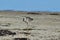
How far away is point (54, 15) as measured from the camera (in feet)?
2.92

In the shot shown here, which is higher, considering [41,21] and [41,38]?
[41,21]

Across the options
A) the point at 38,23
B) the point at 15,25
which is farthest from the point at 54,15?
the point at 15,25

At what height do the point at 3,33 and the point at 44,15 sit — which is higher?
the point at 44,15

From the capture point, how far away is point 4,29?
0.84 meters

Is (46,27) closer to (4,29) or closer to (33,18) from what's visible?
(33,18)

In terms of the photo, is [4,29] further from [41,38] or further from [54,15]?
[54,15]

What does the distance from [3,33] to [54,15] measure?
384 mm

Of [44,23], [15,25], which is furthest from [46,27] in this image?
[15,25]

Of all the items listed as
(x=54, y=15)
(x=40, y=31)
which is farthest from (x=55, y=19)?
(x=40, y=31)

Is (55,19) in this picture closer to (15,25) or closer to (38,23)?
(38,23)

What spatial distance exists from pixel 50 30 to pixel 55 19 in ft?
0.29

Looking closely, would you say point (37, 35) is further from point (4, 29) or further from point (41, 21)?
point (4, 29)

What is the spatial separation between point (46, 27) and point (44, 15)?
9 cm

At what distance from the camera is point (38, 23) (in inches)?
33.7
